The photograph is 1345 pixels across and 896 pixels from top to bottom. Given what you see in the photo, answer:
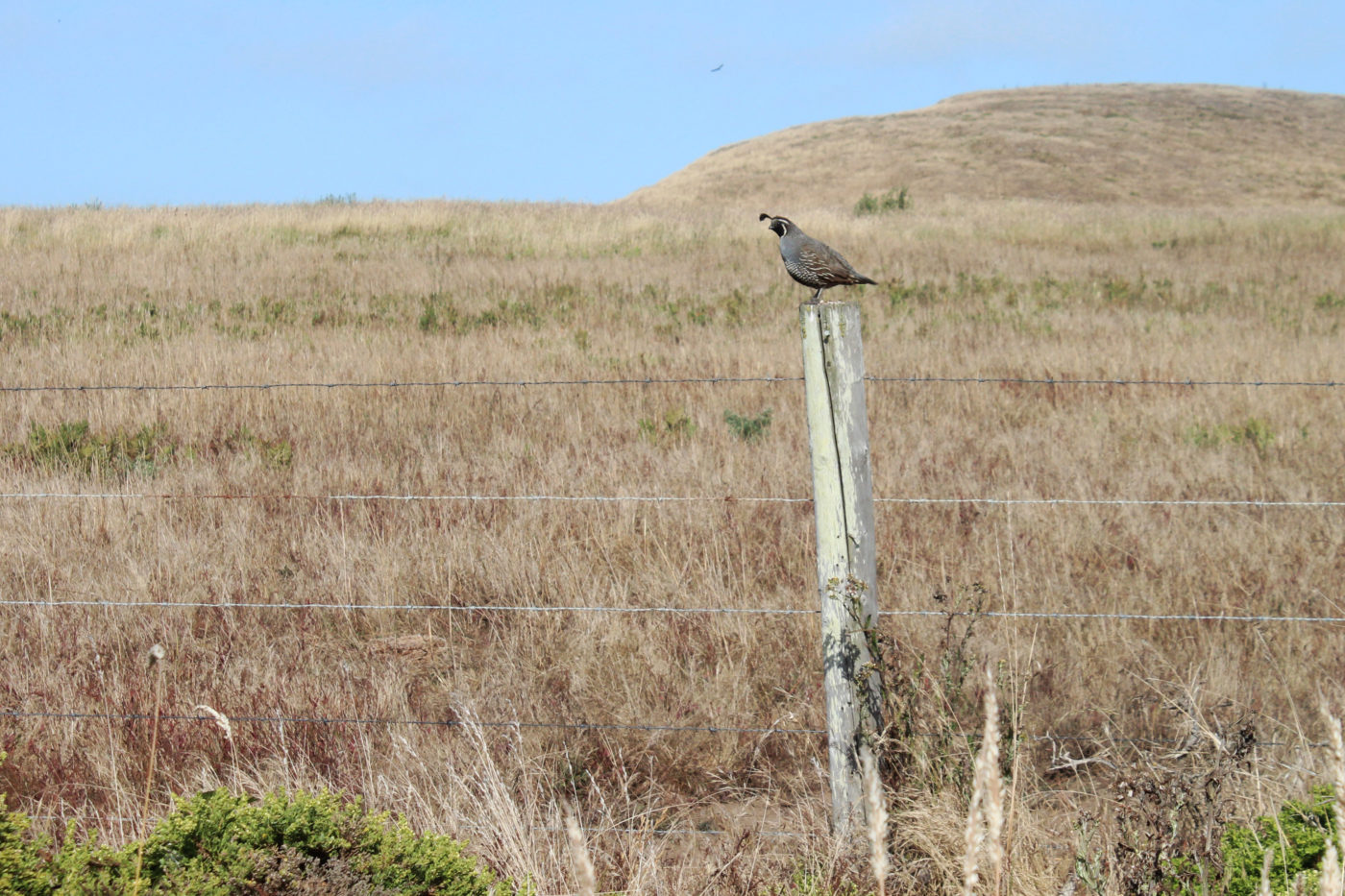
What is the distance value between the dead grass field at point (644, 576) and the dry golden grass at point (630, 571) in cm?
2

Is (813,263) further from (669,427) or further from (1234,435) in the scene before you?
(1234,435)

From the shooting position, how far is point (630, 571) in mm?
4547

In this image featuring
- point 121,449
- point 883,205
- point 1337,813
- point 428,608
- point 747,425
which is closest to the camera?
point 1337,813

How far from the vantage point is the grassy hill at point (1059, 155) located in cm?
4619

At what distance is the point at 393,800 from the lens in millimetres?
2891

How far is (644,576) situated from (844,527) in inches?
71.2

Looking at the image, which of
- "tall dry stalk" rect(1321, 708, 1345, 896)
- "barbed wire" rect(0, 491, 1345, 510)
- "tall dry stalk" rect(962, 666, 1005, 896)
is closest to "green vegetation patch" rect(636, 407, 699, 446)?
"barbed wire" rect(0, 491, 1345, 510)

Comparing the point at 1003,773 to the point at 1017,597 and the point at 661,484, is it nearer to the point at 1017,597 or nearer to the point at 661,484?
the point at 1017,597

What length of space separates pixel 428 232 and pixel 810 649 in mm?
18713

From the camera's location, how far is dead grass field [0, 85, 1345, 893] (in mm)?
2963

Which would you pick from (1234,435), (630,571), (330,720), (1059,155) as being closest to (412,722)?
(330,720)

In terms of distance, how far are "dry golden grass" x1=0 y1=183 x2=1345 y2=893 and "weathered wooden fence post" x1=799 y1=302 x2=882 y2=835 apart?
163 millimetres

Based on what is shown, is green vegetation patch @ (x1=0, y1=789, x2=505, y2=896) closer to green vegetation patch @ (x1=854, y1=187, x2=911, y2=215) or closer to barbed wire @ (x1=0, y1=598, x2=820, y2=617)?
barbed wire @ (x1=0, y1=598, x2=820, y2=617)

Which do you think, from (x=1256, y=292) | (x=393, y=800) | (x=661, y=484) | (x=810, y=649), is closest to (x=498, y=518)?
(x=661, y=484)
